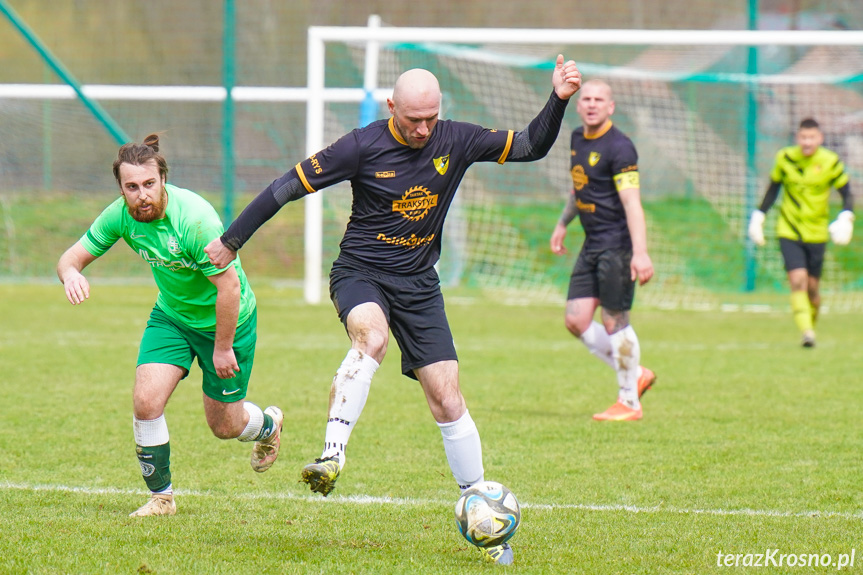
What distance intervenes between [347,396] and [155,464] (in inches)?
47.1

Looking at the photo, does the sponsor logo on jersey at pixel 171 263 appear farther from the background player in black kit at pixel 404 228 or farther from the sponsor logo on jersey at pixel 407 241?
the sponsor logo on jersey at pixel 407 241

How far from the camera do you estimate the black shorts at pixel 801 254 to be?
12.1 m

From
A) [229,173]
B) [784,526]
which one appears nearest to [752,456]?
[784,526]

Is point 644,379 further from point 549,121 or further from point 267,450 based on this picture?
point 549,121

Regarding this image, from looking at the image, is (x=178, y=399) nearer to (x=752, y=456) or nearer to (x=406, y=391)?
(x=406, y=391)

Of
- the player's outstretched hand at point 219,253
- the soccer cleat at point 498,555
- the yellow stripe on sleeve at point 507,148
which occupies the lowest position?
the soccer cleat at point 498,555

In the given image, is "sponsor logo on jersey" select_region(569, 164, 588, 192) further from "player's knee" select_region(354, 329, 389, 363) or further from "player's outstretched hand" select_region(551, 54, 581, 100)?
"player's knee" select_region(354, 329, 389, 363)

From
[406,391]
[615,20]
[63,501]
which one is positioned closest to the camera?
[63,501]

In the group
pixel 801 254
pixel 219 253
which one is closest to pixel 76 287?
pixel 219 253

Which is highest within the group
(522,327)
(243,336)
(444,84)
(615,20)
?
(615,20)

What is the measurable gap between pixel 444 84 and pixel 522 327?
526 cm

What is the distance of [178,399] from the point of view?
8875 millimetres

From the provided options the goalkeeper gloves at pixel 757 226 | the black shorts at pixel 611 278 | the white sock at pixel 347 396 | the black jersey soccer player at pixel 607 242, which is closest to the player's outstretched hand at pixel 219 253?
the white sock at pixel 347 396

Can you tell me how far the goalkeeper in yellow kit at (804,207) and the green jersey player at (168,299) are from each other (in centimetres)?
779
